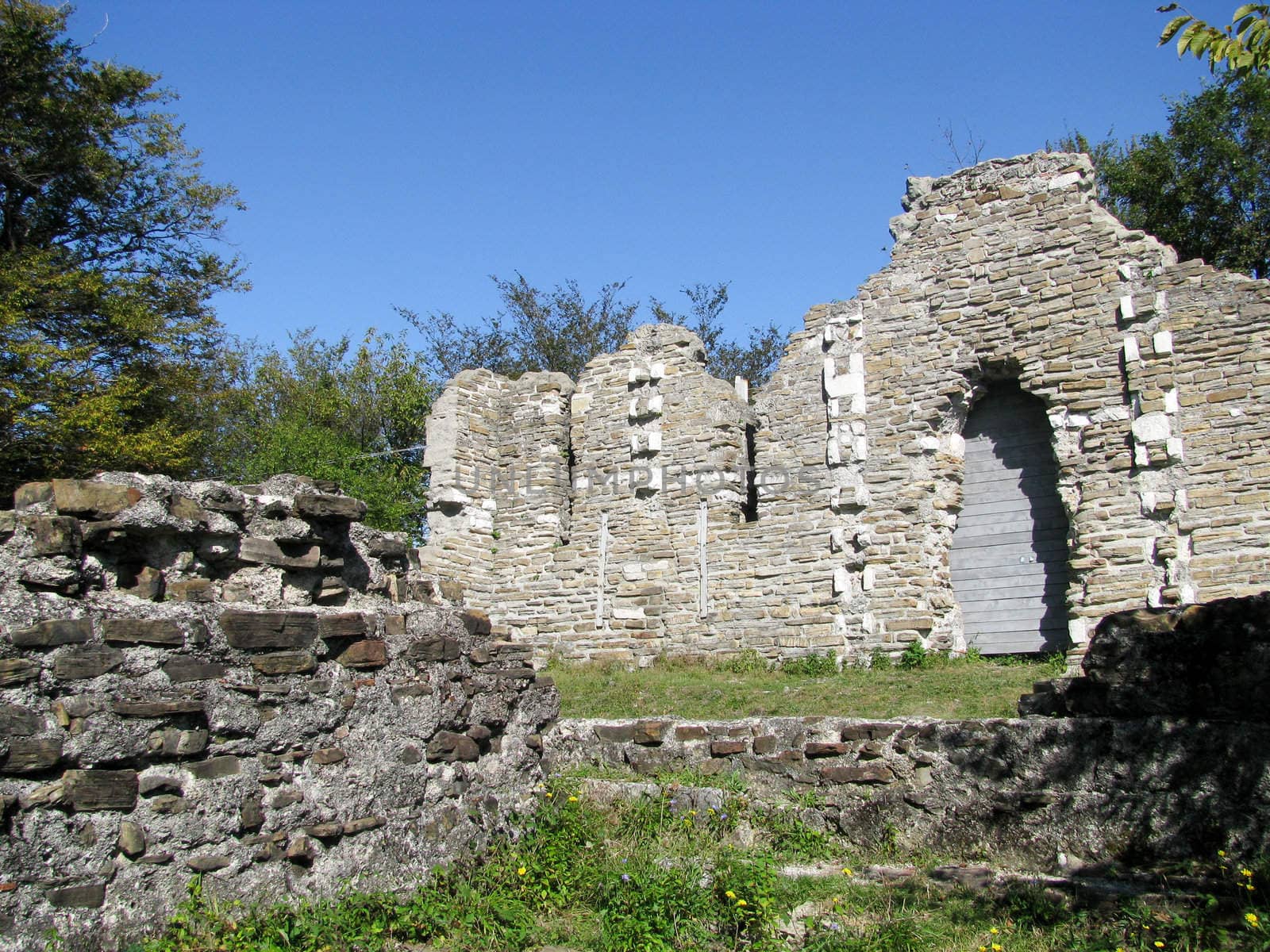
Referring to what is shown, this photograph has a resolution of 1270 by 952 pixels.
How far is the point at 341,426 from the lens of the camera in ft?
85.6

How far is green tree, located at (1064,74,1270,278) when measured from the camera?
808 inches

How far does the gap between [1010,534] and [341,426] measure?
1846 centimetres

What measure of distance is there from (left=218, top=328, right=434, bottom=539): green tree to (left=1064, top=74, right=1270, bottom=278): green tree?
1504 cm

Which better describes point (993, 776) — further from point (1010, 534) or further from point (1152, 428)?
point (1010, 534)

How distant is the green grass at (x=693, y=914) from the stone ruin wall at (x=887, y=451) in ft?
19.7

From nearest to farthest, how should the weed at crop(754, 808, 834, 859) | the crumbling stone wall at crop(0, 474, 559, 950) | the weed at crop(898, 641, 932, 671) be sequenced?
the crumbling stone wall at crop(0, 474, 559, 950), the weed at crop(754, 808, 834, 859), the weed at crop(898, 641, 932, 671)

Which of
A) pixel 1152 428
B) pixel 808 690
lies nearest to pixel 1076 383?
pixel 1152 428

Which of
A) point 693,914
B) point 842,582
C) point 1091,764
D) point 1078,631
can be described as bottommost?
point 693,914

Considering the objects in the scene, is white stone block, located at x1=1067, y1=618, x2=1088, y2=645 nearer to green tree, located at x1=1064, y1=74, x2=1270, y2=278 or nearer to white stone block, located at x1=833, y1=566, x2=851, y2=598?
white stone block, located at x1=833, y1=566, x2=851, y2=598

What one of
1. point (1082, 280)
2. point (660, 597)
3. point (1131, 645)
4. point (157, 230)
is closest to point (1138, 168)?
point (1082, 280)

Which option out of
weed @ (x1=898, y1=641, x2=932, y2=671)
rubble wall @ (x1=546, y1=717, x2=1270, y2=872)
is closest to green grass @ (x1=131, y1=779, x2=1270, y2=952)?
rubble wall @ (x1=546, y1=717, x2=1270, y2=872)

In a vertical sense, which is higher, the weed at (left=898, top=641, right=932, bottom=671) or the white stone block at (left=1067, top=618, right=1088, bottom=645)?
the white stone block at (left=1067, top=618, right=1088, bottom=645)

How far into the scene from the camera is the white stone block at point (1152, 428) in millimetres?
10305

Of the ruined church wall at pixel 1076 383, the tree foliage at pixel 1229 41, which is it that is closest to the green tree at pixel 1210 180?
the ruined church wall at pixel 1076 383
